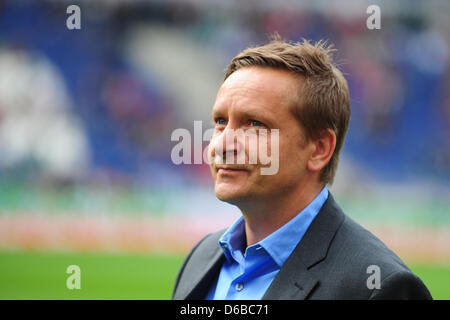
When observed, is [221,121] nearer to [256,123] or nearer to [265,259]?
[256,123]

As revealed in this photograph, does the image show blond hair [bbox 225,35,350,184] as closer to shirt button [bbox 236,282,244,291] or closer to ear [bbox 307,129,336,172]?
ear [bbox 307,129,336,172]

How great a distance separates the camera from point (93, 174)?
16.3 meters

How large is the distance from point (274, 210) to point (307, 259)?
26 centimetres

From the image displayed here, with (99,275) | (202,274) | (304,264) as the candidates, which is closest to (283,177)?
(304,264)

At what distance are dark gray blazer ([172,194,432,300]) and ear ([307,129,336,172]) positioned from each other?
0.16 meters

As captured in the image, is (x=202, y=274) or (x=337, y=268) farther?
(x=202, y=274)

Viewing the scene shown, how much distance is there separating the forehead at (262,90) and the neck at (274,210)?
0.37 metres

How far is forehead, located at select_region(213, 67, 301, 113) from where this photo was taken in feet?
7.02

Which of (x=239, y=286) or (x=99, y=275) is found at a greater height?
(x=239, y=286)

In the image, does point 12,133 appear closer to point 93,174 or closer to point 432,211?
point 93,174

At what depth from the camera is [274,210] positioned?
2.22 meters

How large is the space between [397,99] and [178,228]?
1032cm

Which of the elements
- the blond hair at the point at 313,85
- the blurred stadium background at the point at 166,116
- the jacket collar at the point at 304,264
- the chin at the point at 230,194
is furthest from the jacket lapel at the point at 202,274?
the blurred stadium background at the point at 166,116

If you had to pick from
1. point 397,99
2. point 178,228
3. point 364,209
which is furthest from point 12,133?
point 397,99
